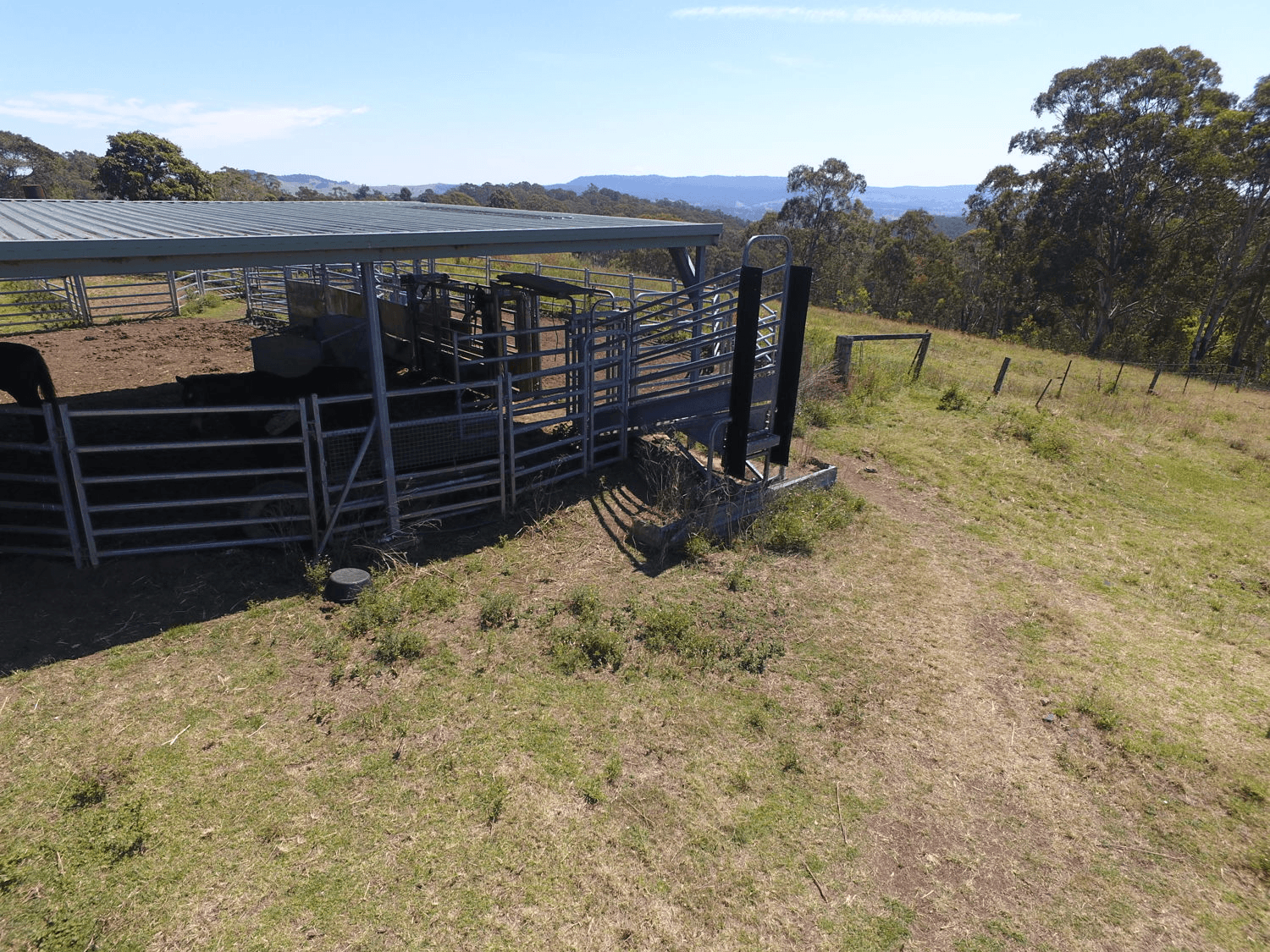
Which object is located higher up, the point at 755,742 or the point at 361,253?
the point at 361,253

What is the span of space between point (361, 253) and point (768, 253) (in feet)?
210

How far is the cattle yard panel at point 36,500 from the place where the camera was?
224 inches

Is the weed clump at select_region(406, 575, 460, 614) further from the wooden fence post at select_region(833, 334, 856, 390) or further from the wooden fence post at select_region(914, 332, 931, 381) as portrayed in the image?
the wooden fence post at select_region(914, 332, 931, 381)

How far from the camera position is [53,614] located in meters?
5.56

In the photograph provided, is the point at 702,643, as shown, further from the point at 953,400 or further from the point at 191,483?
the point at 953,400

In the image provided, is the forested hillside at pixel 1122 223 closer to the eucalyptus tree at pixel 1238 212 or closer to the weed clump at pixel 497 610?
the eucalyptus tree at pixel 1238 212

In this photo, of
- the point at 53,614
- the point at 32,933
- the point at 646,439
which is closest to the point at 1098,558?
the point at 646,439

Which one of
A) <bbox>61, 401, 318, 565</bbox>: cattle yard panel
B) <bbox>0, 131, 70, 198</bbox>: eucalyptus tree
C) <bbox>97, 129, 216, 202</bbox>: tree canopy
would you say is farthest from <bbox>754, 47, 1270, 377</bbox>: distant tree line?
<bbox>0, 131, 70, 198</bbox>: eucalyptus tree

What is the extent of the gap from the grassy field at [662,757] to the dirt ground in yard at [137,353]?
706cm

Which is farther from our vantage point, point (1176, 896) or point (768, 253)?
point (768, 253)

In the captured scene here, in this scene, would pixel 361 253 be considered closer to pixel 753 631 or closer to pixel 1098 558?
pixel 753 631

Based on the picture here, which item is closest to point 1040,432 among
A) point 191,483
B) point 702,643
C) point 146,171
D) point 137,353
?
point 702,643

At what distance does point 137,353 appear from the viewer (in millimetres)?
13688

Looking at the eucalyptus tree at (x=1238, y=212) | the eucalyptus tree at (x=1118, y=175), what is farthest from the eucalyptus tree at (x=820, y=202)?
the eucalyptus tree at (x=1238, y=212)
